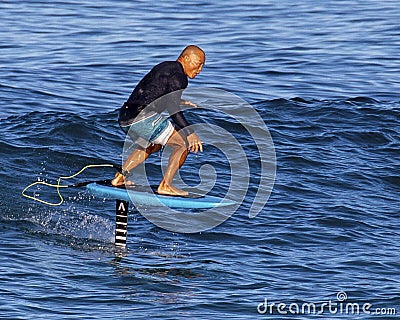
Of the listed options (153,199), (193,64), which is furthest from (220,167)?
(193,64)

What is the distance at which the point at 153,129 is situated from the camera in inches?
500

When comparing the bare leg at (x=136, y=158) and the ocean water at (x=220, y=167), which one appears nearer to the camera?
the ocean water at (x=220, y=167)

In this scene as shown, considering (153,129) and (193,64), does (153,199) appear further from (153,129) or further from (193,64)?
(193,64)

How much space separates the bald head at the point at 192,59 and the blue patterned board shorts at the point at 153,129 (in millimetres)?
727

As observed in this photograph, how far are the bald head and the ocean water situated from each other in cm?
266

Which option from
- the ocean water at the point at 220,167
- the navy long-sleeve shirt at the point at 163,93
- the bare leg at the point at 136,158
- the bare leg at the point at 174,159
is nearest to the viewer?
the ocean water at the point at 220,167

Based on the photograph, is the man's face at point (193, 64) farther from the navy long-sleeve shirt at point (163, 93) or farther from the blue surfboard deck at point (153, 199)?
the blue surfboard deck at point (153, 199)

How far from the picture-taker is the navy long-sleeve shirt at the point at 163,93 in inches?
491

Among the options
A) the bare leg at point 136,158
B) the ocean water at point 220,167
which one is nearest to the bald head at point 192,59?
the bare leg at point 136,158

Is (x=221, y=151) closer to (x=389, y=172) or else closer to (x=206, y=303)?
(x=389, y=172)

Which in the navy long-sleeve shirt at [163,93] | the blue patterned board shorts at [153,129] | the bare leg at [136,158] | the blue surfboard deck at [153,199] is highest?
the navy long-sleeve shirt at [163,93]

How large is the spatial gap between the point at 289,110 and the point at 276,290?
30.5 ft

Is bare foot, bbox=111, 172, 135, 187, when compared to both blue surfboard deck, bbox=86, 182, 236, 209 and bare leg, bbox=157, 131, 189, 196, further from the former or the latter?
bare leg, bbox=157, 131, 189, 196

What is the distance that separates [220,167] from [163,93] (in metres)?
5.36
